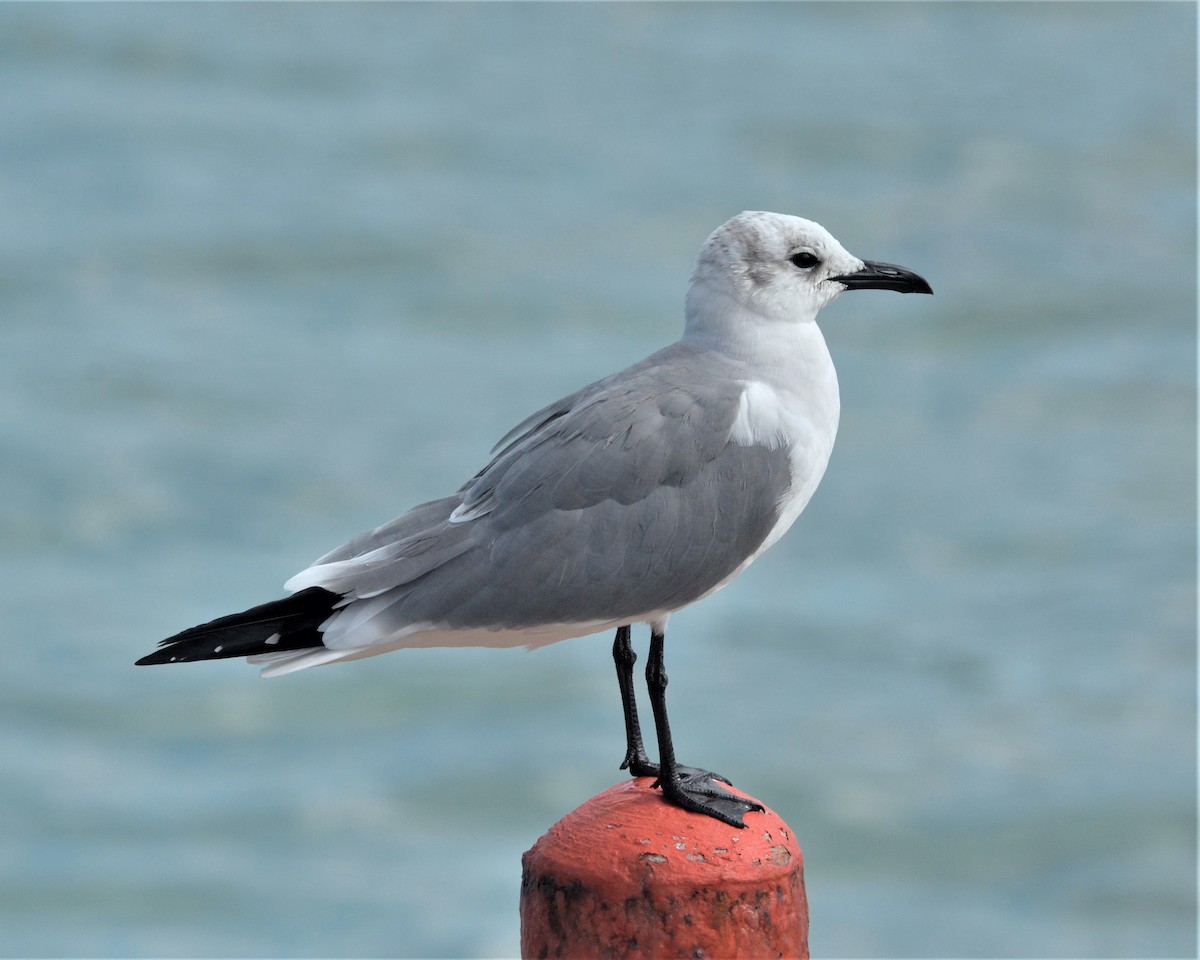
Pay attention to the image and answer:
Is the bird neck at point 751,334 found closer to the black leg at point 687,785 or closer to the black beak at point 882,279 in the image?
the black beak at point 882,279

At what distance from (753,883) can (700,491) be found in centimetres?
104

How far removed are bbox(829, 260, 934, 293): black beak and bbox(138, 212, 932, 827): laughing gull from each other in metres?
0.02

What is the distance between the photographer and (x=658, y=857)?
365cm

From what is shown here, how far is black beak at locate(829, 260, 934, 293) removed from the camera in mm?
4289

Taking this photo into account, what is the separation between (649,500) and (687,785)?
0.76 meters

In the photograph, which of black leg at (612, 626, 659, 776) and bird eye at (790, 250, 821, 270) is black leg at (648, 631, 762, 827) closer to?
black leg at (612, 626, 659, 776)

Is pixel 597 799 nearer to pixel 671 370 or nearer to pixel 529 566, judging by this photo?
pixel 529 566

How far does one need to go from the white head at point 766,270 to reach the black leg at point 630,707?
928 millimetres

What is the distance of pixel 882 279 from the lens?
4324 millimetres

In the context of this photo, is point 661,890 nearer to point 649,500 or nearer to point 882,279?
point 649,500

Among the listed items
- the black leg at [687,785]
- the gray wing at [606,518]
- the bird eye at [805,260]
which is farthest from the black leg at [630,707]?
the bird eye at [805,260]

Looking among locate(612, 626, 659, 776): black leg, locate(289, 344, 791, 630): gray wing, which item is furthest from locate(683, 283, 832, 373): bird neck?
locate(612, 626, 659, 776): black leg

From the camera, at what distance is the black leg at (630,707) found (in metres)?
4.32

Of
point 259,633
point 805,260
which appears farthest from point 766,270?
point 259,633
